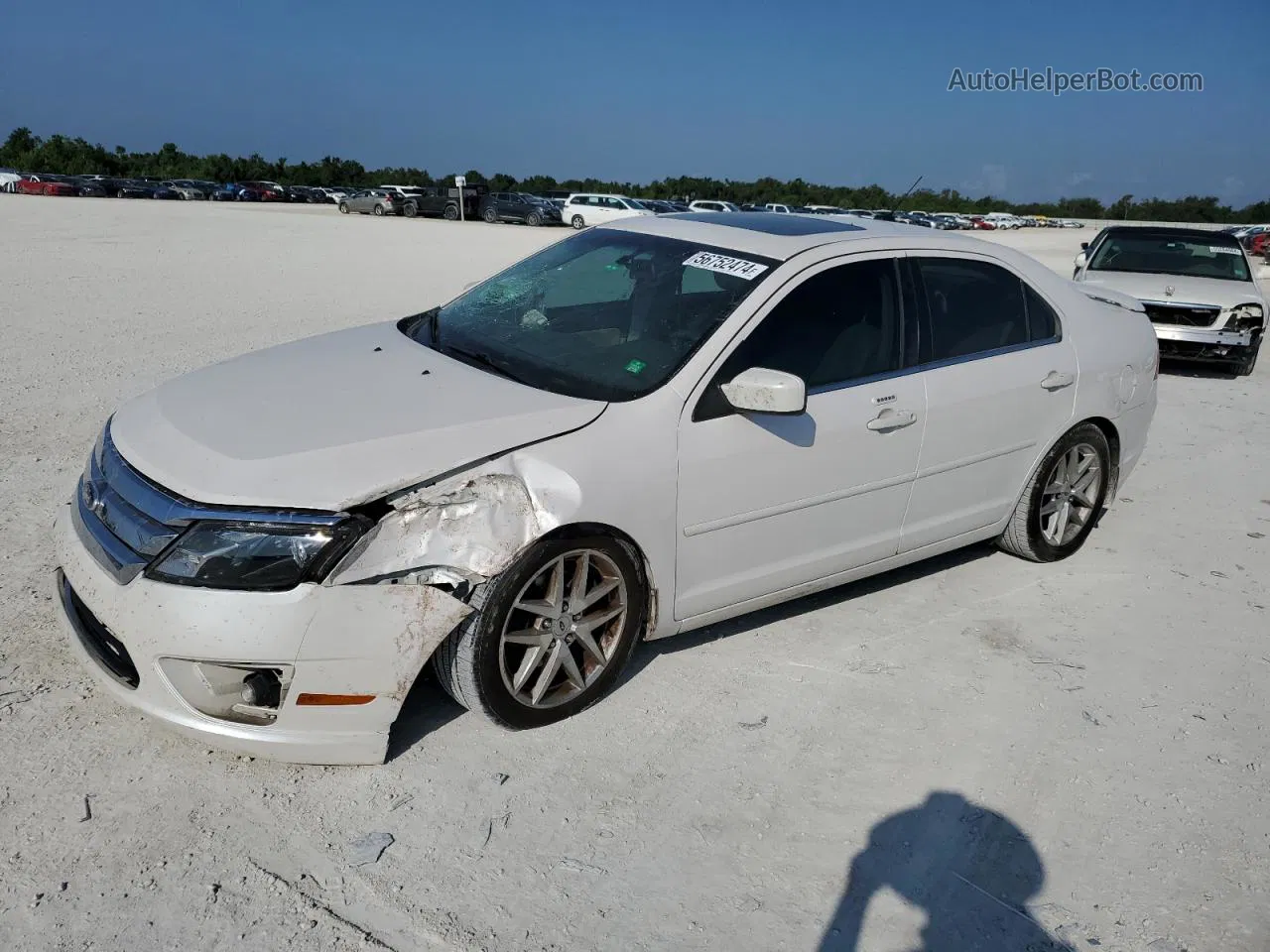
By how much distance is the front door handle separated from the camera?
399cm

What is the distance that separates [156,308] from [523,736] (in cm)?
957

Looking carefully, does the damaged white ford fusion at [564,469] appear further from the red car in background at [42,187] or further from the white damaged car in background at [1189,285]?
the red car in background at [42,187]

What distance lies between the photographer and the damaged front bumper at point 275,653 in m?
2.83

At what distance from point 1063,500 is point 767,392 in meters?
2.46

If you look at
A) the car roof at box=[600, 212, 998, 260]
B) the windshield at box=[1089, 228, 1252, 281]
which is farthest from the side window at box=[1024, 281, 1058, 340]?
the windshield at box=[1089, 228, 1252, 281]

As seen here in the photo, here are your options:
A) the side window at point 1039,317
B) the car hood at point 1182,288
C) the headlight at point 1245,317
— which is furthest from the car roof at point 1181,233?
the side window at point 1039,317

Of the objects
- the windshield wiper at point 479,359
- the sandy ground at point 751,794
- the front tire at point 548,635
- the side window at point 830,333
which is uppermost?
the side window at point 830,333

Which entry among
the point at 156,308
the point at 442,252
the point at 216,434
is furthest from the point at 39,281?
the point at 216,434

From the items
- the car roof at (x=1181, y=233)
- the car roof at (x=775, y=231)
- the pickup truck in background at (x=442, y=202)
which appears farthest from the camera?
the pickup truck in background at (x=442, y=202)

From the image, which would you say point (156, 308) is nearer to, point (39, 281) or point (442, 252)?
point (39, 281)

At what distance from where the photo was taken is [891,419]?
4.04m

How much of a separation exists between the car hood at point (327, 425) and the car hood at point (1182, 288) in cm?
834

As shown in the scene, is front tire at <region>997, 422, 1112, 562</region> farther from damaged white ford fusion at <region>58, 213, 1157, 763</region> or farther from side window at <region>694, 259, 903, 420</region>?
side window at <region>694, 259, 903, 420</region>

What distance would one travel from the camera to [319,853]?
109 inches
